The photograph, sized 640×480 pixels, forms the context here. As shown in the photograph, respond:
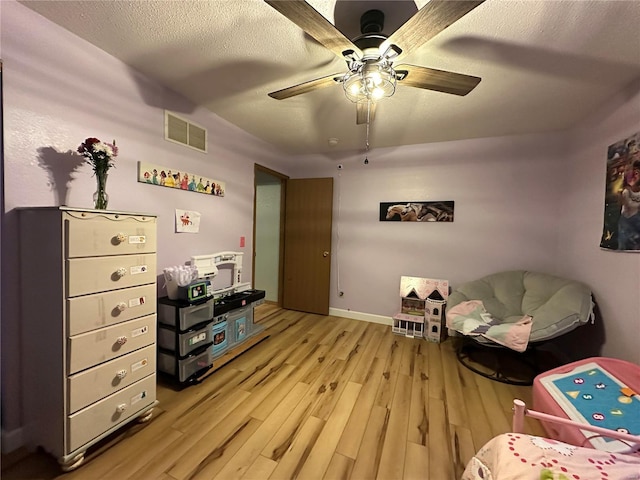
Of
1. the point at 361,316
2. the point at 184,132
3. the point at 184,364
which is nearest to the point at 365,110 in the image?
the point at 184,132

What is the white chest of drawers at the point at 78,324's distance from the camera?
1.27 metres

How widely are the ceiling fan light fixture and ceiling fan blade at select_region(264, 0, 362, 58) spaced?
11 cm

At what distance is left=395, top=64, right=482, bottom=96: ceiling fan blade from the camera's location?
1429 mm

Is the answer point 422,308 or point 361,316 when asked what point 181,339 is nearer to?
point 361,316

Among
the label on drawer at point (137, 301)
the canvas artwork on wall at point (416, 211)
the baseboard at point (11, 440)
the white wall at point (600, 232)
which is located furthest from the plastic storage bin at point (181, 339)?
the white wall at point (600, 232)

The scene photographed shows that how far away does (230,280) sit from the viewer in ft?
9.66

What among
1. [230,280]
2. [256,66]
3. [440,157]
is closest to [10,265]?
[230,280]

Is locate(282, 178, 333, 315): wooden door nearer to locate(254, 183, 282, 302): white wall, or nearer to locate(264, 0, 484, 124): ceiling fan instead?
locate(254, 183, 282, 302): white wall

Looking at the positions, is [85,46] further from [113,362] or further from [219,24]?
[113,362]

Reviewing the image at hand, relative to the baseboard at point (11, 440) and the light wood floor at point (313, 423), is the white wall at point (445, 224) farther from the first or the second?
the baseboard at point (11, 440)

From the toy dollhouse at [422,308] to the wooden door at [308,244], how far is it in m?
1.10

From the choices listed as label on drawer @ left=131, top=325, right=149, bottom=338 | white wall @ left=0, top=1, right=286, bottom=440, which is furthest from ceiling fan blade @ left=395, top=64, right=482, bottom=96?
label on drawer @ left=131, top=325, right=149, bottom=338

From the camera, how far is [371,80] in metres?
1.49

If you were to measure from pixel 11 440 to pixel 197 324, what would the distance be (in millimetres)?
1063
